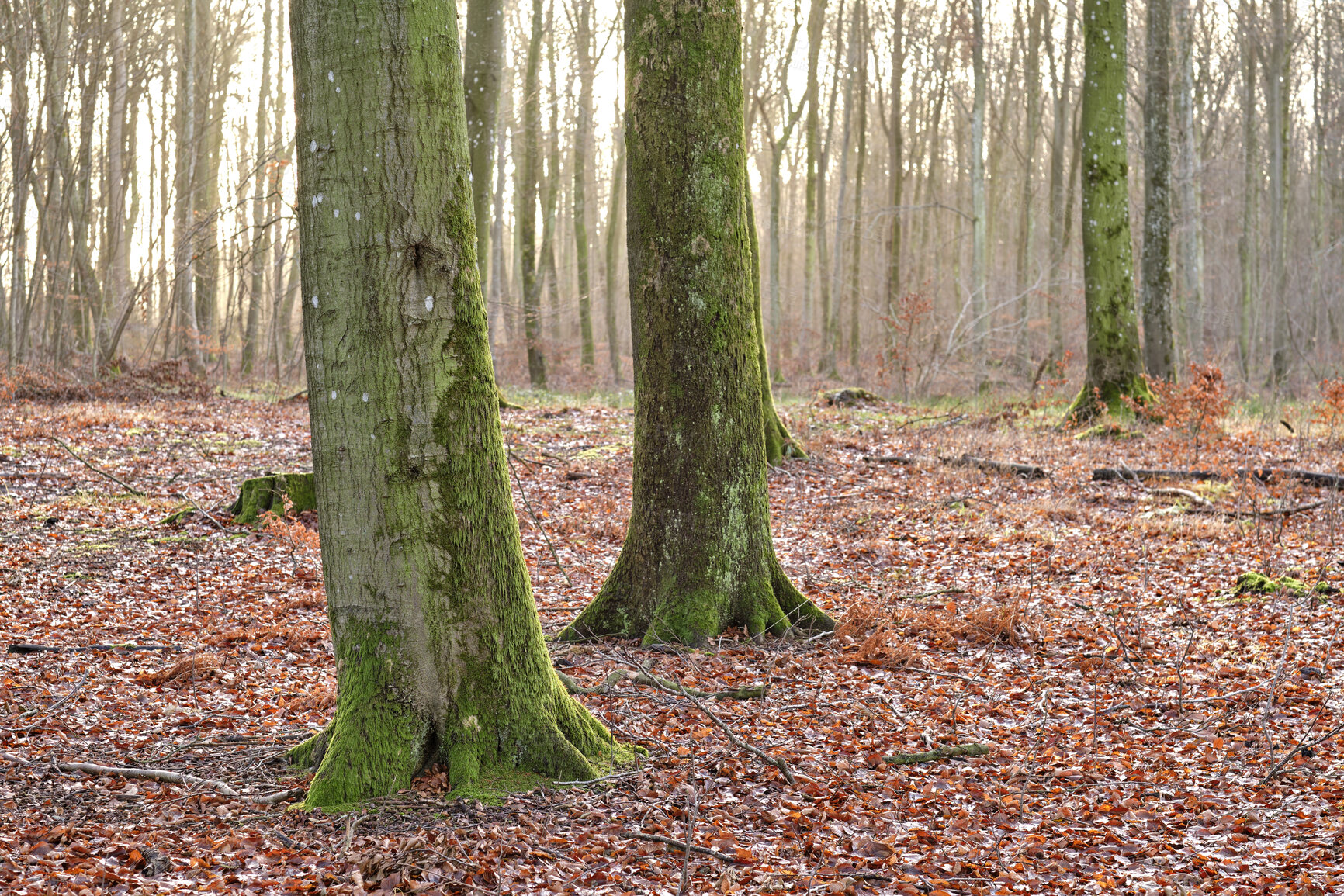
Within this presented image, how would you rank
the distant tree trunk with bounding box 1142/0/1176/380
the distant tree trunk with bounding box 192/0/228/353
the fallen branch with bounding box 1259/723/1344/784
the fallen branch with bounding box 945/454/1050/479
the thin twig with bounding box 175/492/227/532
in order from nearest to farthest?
the fallen branch with bounding box 1259/723/1344/784 < the thin twig with bounding box 175/492/227/532 < the fallen branch with bounding box 945/454/1050/479 < the distant tree trunk with bounding box 1142/0/1176/380 < the distant tree trunk with bounding box 192/0/228/353

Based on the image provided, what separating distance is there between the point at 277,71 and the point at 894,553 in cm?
2669

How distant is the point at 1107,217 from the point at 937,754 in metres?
10.7

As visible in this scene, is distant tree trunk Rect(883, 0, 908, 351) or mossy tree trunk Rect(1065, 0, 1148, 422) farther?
distant tree trunk Rect(883, 0, 908, 351)

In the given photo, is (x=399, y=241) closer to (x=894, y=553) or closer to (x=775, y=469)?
(x=894, y=553)

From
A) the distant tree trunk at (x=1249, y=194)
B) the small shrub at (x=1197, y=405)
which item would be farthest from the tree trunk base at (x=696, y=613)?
the distant tree trunk at (x=1249, y=194)

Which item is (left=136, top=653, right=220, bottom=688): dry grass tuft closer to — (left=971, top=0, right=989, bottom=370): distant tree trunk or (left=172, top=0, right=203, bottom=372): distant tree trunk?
(left=172, top=0, right=203, bottom=372): distant tree trunk

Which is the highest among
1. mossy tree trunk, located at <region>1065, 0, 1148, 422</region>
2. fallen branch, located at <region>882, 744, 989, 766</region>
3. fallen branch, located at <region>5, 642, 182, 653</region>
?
mossy tree trunk, located at <region>1065, 0, 1148, 422</region>

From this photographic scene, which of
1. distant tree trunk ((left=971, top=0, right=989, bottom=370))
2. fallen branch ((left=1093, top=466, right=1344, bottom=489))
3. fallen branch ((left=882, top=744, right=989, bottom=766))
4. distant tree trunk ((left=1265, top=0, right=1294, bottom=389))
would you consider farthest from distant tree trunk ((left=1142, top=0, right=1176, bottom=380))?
distant tree trunk ((left=1265, top=0, right=1294, bottom=389))

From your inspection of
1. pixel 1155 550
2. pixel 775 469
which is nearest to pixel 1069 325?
pixel 775 469

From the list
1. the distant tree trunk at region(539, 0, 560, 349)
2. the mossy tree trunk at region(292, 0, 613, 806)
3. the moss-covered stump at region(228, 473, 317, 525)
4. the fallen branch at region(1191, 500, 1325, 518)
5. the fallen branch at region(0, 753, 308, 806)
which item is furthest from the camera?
the distant tree trunk at region(539, 0, 560, 349)

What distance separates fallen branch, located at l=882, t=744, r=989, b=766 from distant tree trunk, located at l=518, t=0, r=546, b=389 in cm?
1607

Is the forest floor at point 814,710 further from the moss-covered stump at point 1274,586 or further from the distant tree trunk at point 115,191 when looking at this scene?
the distant tree trunk at point 115,191

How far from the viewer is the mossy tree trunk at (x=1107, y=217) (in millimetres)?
12398

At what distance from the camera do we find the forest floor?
3.02 metres
